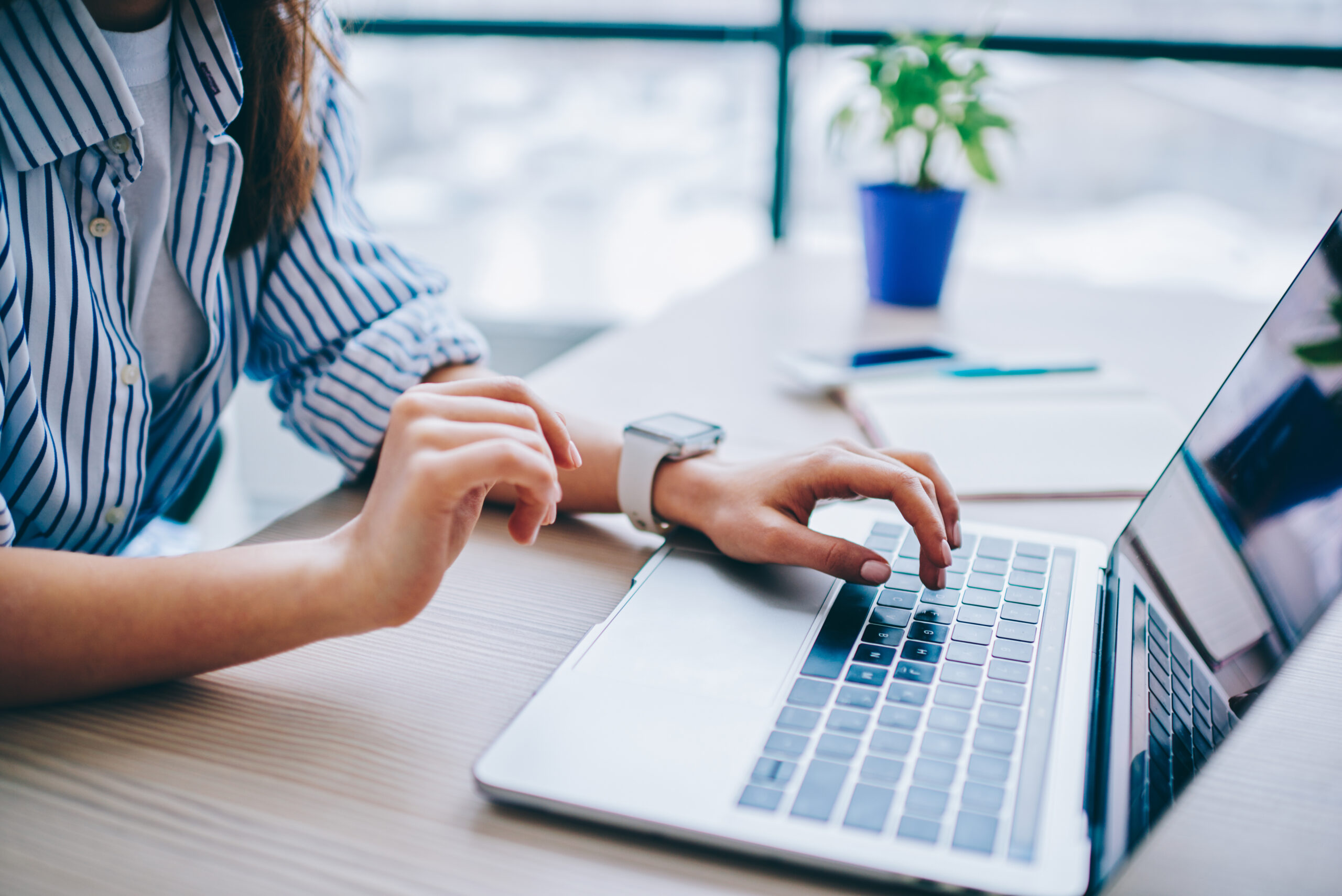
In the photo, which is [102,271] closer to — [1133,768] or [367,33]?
[1133,768]

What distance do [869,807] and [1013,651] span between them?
168 mm

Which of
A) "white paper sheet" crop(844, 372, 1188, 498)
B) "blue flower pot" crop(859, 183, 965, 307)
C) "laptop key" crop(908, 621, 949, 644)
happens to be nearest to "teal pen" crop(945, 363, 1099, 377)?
"white paper sheet" crop(844, 372, 1188, 498)

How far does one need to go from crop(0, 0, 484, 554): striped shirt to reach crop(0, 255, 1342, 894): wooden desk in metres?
0.13

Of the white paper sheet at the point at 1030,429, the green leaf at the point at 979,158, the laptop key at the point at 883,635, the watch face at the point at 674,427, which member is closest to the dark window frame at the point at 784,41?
the green leaf at the point at 979,158

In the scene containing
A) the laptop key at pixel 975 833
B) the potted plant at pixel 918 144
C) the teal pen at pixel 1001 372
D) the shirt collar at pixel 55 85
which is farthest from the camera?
the potted plant at pixel 918 144

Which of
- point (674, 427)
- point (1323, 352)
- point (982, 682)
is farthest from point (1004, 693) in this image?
point (674, 427)

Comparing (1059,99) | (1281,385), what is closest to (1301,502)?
(1281,385)

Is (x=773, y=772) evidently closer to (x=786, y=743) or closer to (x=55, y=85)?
(x=786, y=743)

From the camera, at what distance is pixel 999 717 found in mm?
460

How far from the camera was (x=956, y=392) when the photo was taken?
3.14 feet

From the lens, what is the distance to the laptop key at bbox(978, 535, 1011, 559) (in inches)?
25.1

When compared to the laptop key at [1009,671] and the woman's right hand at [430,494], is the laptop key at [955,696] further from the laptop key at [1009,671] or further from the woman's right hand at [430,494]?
the woman's right hand at [430,494]

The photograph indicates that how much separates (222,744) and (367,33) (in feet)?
6.43

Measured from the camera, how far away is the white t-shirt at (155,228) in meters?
0.67
